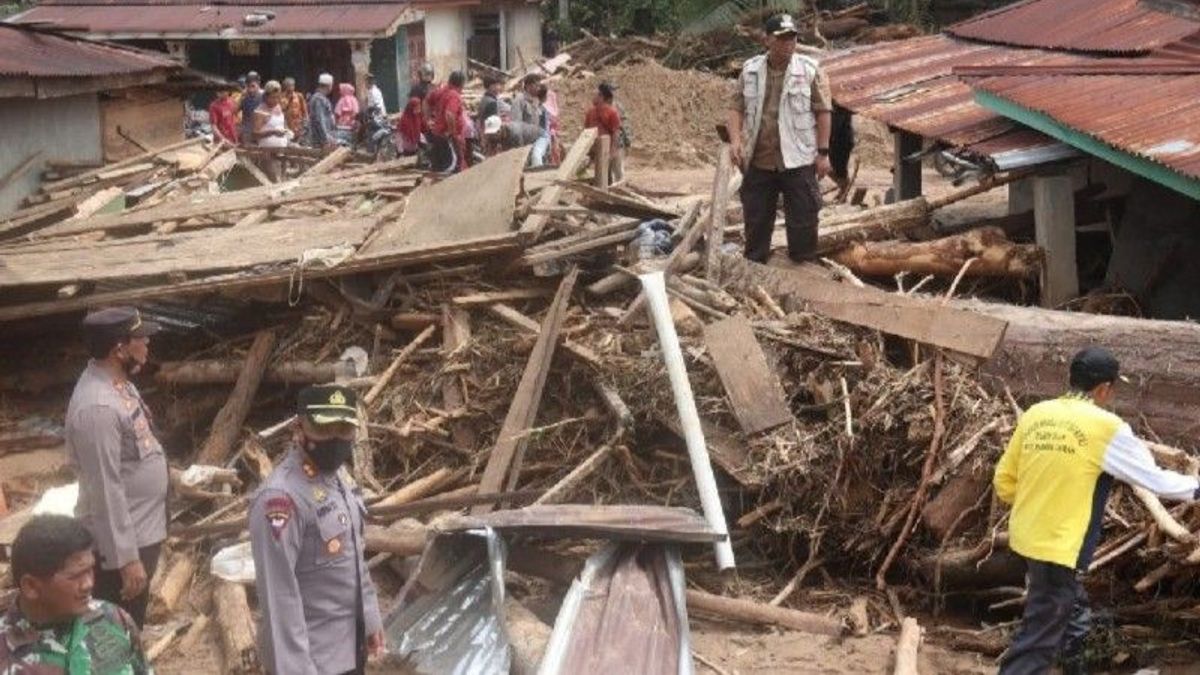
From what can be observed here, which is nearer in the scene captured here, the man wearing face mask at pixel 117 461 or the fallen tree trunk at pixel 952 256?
the man wearing face mask at pixel 117 461

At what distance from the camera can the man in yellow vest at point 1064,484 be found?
249 inches

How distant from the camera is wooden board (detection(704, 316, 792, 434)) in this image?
8492mm

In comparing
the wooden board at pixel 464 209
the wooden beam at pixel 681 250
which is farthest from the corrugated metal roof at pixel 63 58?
the wooden beam at pixel 681 250

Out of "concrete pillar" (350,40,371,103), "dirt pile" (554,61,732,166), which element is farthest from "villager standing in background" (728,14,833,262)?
"dirt pile" (554,61,732,166)

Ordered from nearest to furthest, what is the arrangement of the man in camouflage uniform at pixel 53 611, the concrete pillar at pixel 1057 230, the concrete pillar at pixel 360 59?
the man in camouflage uniform at pixel 53 611 < the concrete pillar at pixel 1057 230 < the concrete pillar at pixel 360 59

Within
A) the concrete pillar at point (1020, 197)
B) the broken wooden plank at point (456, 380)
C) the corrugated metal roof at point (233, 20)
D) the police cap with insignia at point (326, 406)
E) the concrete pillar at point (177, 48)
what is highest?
the corrugated metal roof at point (233, 20)

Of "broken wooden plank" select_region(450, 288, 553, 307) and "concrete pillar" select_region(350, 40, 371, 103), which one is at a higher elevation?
"concrete pillar" select_region(350, 40, 371, 103)

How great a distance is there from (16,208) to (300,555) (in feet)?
33.5

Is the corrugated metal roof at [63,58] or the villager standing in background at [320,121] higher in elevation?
the corrugated metal roof at [63,58]

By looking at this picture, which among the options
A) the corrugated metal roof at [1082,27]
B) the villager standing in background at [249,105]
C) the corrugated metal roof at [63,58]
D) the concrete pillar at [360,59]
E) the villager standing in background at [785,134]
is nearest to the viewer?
the villager standing in background at [785,134]

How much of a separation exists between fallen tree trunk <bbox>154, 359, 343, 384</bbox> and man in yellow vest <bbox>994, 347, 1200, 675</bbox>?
15.6ft

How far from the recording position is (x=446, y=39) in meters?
31.3

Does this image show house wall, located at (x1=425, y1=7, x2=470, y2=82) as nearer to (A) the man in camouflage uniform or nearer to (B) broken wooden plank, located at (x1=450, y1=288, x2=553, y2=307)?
(B) broken wooden plank, located at (x1=450, y1=288, x2=553, y2=307)

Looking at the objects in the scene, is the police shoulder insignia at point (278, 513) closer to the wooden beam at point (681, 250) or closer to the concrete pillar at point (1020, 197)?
the wooden beam at point (681, 250)
